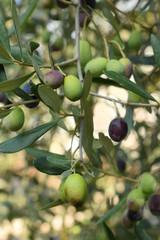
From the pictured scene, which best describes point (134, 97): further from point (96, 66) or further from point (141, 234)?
point (141, 234)

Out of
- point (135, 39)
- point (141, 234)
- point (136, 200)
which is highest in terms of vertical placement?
point (135, 39)

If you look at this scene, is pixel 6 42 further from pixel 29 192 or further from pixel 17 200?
pixel 17 200

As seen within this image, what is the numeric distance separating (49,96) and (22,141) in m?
0.13

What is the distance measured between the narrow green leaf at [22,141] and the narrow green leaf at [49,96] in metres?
0.07

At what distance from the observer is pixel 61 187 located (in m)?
0.73

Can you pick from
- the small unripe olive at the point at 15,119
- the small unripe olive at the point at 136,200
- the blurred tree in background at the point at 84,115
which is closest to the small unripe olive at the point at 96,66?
the blurred tree in background at the point at 84,115

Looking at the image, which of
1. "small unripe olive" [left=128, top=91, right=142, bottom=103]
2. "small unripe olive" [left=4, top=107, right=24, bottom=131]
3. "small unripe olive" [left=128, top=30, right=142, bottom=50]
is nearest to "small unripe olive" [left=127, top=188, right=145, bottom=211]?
"small unripe olive" [left=128, top=91, right=142, bottom=103]

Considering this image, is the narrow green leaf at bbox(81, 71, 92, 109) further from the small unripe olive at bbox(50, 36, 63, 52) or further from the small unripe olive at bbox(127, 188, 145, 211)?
the small unripe olive at bbox(50, 36, 63, 52)

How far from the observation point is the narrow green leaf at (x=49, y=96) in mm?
682

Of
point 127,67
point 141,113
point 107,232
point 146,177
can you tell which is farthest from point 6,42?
point 141,113

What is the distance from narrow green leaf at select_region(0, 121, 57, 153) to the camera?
0.74m

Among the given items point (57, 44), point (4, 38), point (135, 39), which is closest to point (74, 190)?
point (4, 38)

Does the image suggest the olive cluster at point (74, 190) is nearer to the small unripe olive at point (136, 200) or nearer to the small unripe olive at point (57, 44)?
the small unripe olive at point (136, 200)

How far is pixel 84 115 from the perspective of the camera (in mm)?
775
